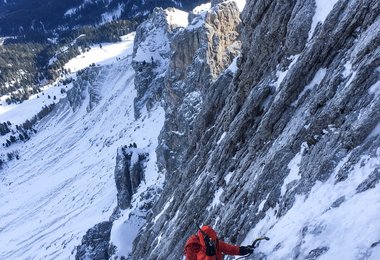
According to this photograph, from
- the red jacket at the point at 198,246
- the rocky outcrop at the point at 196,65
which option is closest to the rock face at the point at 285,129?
the red jacket at the point at 198,246

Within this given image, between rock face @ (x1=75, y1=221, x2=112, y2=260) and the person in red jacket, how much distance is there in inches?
1823

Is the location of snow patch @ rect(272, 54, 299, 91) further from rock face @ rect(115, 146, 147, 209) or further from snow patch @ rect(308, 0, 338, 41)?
rock face @ rect(115, 146, 147, 209)

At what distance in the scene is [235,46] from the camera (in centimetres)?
6025

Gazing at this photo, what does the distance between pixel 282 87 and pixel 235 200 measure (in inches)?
227

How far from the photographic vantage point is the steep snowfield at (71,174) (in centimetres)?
8325

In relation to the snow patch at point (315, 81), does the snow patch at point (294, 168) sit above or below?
below

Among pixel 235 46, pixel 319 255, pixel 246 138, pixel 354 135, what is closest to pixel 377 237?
pixel 319 255

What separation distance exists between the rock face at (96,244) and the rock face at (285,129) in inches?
941

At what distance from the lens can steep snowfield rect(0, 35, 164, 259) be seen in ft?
273

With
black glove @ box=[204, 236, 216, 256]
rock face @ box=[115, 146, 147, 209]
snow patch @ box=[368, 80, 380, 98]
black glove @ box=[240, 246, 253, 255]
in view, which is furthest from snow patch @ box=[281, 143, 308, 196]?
rock face @ box=[115, 146, 147, 209]

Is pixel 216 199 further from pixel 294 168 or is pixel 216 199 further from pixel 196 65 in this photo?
pixel 196 65

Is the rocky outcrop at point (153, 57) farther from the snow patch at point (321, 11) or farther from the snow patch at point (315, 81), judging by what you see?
the snow patch at point (315, 81)

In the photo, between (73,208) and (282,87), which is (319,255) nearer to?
(282,87)

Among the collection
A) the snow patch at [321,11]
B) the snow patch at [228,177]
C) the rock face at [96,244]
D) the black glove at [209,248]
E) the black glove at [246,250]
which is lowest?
the rock face at [96,244]
